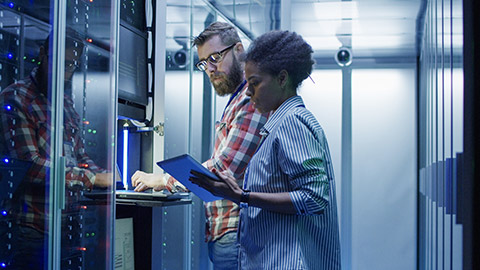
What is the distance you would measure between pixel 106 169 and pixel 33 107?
48 centimetres

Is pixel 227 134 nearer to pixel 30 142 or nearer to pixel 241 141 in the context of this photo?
pixel 241 141

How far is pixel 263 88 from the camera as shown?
184 centimetres

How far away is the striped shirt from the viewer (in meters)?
1.66

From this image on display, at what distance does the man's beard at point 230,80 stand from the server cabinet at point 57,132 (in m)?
0.50

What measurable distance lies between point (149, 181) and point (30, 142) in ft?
3.50

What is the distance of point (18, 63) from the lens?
159cm

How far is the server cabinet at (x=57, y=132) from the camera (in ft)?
5.16

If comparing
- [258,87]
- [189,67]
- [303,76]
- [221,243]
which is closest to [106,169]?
[221,243]

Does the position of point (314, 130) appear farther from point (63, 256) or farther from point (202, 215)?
point (202, 215)

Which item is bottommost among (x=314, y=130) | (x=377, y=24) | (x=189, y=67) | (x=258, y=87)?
(x=314, y=130)

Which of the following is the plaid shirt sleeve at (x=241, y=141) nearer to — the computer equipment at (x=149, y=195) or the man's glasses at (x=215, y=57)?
the man's glasses at (x=215, y=57)

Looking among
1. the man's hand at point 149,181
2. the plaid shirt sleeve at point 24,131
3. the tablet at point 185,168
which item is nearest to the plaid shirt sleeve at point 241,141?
the tablet at point 185,168

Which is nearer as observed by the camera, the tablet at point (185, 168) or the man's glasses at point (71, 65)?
the tablet at point (185, 168)

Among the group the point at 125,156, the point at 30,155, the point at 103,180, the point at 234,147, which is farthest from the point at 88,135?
the point at 125,156
